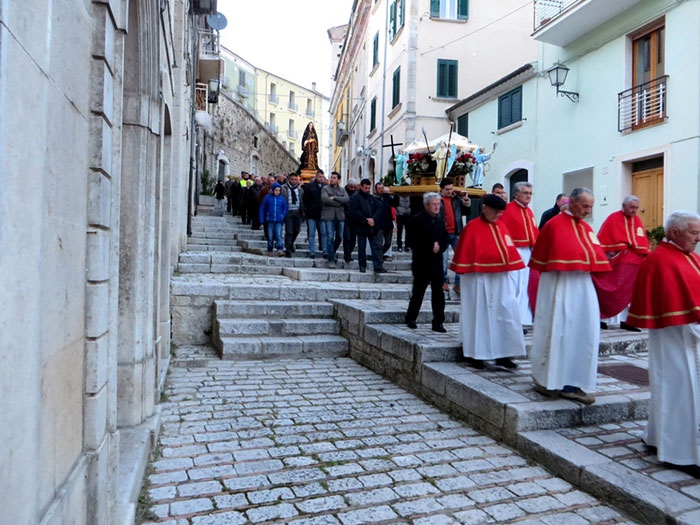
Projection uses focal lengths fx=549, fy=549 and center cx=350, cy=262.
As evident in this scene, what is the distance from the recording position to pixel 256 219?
16.2 meters

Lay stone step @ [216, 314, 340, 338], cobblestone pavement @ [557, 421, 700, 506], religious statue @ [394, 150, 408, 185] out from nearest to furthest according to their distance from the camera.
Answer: cobblestone pavement @ [557, 421, 700, 506] → stone step @ [216, 314, 340, 338] → religious statue @ [394, 150, 408, 185]

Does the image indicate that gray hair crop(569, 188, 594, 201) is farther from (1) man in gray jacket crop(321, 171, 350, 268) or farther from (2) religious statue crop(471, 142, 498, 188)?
(2) religious statue crop(471, 142, 498, 188)

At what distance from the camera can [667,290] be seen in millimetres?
3537

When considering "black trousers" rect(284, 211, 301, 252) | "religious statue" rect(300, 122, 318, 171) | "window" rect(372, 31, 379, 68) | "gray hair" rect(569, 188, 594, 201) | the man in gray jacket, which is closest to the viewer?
"gray hair" rect(569, 188, 594, 201)

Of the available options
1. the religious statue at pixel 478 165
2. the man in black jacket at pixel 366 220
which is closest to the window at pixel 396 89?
the religious statue at pixel 478 165

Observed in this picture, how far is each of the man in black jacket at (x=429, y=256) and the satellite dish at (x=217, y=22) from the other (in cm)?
1516

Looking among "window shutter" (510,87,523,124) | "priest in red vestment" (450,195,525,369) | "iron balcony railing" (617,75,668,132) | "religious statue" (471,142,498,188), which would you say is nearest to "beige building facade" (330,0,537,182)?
"window shutter" (510,87,523,124)

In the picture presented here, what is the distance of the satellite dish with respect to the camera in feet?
62.3

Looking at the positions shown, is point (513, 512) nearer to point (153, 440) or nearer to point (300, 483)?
point (300, 483)

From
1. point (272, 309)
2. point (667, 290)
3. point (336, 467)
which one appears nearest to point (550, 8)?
point (272, 309)

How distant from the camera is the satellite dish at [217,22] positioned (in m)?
19.0

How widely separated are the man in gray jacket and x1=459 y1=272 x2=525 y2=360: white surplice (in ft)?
20.4

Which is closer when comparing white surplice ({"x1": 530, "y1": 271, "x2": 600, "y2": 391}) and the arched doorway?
white surplice ({"x1": 530, "y1": 271, "x2": 600, "y2": 391})

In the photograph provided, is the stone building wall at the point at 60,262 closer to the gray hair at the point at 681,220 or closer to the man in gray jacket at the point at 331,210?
the gray hair at the point at 681,220
